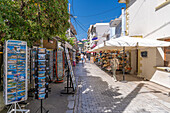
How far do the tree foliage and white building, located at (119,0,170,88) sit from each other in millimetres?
5628

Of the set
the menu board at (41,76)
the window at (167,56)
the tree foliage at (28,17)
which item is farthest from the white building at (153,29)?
the menu board at (41,76)

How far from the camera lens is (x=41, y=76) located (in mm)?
3422

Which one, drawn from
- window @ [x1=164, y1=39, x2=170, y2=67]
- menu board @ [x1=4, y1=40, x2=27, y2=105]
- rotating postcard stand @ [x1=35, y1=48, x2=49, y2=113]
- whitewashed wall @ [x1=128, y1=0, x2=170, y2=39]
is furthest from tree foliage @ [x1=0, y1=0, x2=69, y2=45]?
window @ [x1=164, y1=39, x2=170, y2=67]

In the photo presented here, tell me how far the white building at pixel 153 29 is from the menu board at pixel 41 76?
20.8 feet

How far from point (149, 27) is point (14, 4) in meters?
8.05

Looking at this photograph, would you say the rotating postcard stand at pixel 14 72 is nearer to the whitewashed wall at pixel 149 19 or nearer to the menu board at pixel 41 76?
the menu board at pixel 41 76

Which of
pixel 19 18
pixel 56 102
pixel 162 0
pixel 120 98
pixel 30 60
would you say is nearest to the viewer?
pixel 19 18

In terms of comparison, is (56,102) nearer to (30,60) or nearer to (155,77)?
(30,60)

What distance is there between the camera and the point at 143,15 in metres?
8.94

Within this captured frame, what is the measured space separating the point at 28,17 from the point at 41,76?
1786 mm

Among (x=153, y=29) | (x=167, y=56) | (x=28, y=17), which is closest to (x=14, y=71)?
(x=28, y=17)

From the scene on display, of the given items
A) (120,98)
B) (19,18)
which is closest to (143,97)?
(120,98)

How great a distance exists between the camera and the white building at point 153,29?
6784 mm

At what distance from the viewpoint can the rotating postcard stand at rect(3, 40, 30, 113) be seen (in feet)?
9.83
